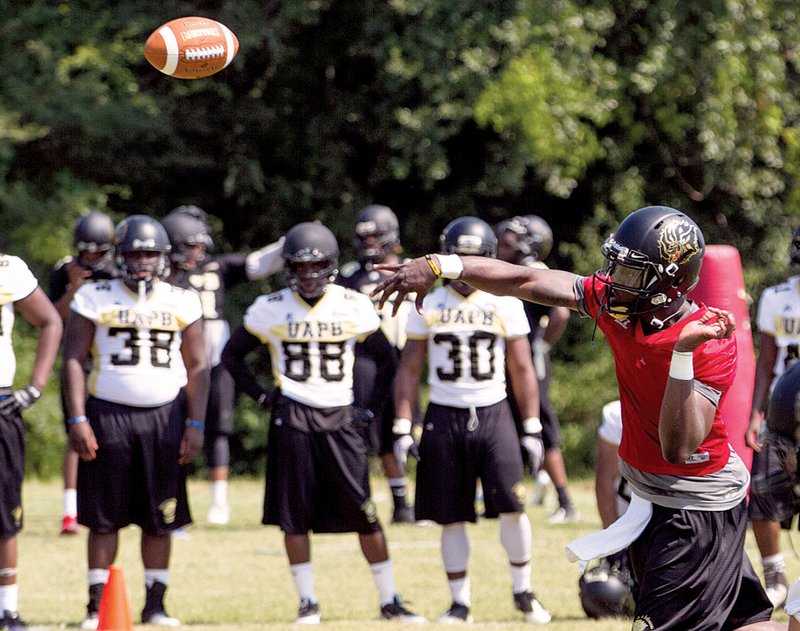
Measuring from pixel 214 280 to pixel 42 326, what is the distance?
3.43 meters

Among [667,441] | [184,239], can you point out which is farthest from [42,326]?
[667,441]

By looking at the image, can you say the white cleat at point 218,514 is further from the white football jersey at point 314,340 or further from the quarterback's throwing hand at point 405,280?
the quarterback's throwing hand at point 405,280

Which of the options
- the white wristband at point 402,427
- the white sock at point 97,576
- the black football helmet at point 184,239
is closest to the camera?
the white sock at point 97,576

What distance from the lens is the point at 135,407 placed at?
7.35 meters

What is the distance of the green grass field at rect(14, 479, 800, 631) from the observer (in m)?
7.53

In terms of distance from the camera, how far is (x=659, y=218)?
4703 millimetres

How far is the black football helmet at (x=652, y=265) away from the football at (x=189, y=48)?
130 inches

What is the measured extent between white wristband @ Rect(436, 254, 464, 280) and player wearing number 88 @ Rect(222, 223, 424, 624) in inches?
105

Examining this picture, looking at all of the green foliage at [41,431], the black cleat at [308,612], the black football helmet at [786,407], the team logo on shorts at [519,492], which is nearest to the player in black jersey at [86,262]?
the black cleat at [308,612]

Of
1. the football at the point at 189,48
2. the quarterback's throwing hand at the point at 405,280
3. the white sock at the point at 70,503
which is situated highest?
the football at the point at 189,48

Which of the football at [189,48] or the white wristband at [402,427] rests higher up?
the football at [189,48]

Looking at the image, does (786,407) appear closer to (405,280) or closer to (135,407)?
(405,280)

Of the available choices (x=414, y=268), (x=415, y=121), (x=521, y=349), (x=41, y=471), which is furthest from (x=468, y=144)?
(x=414, y=268)

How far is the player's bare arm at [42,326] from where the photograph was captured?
718 centimetres
